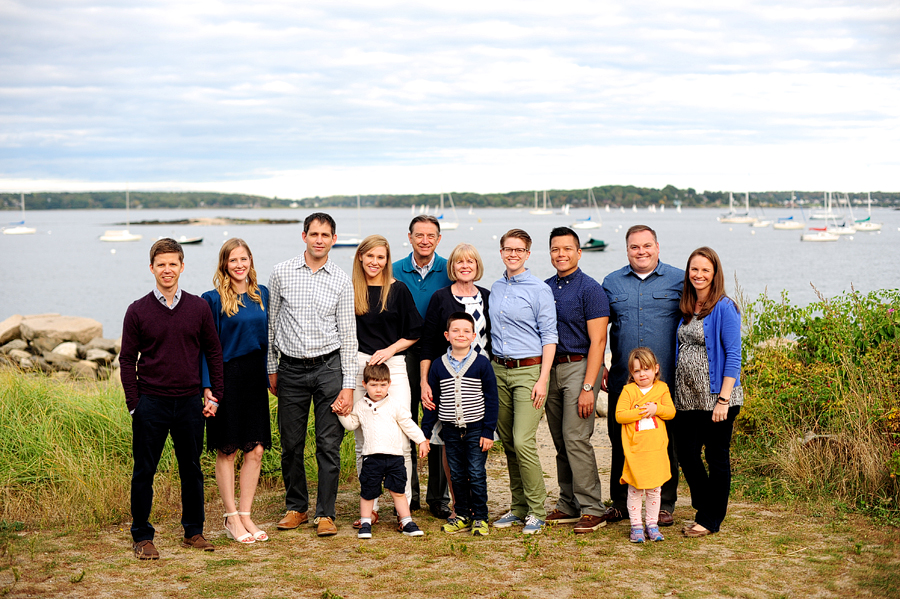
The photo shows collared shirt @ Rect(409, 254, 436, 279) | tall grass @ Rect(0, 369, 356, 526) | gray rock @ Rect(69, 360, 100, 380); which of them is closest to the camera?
tall grass @ Rect(0, 369, 356, 526)

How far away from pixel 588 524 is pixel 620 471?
0.51m

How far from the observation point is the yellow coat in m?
5.38

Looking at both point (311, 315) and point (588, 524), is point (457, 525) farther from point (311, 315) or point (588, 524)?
point (311, 315)

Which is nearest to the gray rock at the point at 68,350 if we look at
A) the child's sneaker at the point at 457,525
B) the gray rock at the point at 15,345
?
the gray rock at the point at 15,345

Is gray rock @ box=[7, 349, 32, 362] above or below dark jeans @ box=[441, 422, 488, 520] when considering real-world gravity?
below

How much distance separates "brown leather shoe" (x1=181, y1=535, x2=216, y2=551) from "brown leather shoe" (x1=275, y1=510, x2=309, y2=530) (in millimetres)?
608

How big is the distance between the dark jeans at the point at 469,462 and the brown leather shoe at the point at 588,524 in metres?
0.71

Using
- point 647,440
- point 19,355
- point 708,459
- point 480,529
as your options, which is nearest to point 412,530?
point 480,529

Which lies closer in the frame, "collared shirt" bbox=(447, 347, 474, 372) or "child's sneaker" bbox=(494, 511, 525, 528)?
"collared shirt" bbox=(447, 347, 474, 372)

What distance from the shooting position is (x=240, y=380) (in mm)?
5527

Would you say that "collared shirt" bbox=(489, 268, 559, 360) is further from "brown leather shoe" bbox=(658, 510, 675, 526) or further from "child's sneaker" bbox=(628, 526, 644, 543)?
"brown leather shoe" bbox=(658, 510, 675, 526)

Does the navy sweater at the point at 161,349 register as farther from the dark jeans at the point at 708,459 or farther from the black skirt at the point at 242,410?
the dark jeans at the point at 708,459

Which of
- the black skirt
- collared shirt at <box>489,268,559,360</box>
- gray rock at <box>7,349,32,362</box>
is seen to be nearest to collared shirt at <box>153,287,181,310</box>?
the black skirt

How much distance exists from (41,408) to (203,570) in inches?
149
